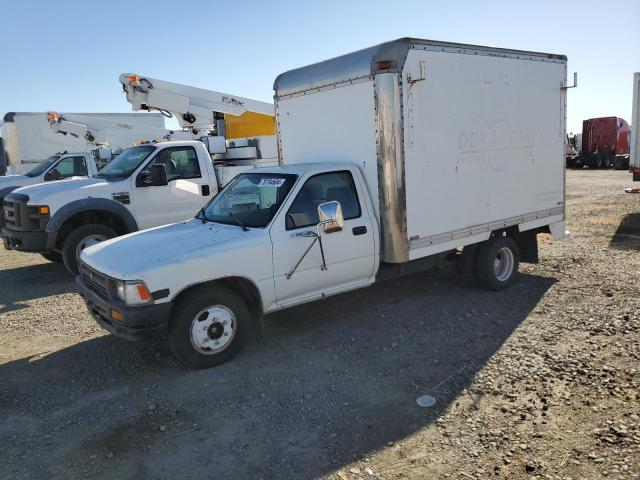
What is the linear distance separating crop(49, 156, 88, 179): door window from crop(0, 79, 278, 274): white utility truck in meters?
3.40

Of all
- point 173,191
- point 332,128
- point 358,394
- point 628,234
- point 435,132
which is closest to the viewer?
point 358,394

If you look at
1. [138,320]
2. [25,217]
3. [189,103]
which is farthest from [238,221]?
[189,103]

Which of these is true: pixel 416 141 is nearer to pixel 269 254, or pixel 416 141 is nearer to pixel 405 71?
pixel 405 71

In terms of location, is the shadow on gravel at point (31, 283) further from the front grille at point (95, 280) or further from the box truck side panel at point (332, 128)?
the box truck side panel at point (332, 128)

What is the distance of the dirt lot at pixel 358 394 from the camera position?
3.50 metres

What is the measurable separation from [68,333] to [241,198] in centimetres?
256

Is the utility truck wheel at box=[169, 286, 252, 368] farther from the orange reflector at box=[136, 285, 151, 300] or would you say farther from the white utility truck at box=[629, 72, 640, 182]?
the white utility truck at box=[629, 72, 640, 182]

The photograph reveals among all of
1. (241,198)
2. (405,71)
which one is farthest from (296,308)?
(405,71)

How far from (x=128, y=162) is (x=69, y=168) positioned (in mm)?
4261

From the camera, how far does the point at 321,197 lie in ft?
18.3

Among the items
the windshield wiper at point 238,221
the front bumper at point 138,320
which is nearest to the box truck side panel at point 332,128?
the windshield wiper at point 238,221

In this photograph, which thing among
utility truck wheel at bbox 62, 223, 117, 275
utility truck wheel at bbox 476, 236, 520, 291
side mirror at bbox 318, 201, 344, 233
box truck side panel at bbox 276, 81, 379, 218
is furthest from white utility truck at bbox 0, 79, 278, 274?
utility truck wheel at bbox 476, 236, 520, 291

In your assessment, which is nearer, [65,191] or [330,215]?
[330,215]

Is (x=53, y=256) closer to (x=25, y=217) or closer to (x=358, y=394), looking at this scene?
(x=25, y=217)
